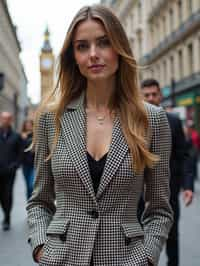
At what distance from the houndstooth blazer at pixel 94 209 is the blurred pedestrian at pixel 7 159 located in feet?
22.7

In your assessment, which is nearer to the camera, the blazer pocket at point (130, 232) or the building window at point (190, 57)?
the blazer pocket at point (130, 232)

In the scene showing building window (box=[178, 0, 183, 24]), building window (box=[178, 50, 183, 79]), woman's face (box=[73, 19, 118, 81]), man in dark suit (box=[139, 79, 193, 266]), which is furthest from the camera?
building window (box=[178, 50, 183, 79])

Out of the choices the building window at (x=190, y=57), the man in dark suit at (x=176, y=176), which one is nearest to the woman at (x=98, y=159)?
the man in dark suit at (x=176, y=176)

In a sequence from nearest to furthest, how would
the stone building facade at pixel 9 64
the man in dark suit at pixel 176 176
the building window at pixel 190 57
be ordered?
the man in dark suit at pixel 176 176, the building window at pixel 190 57, the stone building facade at pixel 9 64

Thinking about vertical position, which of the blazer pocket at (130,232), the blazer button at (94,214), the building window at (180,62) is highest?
the building window at (180,62)

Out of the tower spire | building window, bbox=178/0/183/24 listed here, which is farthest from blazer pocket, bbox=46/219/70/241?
the tower spire

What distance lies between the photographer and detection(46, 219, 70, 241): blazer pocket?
6.29 ft

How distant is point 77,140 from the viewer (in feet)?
6.62

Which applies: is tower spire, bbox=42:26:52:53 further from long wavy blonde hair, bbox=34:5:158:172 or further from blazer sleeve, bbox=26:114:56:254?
blazer sleeve, bbox=26:114:56:254

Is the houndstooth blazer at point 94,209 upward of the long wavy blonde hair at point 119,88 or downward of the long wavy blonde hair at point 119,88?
downward

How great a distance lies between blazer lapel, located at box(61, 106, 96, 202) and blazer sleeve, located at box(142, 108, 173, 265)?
0.95ft

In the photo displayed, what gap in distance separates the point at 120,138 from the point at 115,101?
0.70ft

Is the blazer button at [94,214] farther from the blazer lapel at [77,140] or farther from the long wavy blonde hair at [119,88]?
the long wavy blonde hair at [119,88]

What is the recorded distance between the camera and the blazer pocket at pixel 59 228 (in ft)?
6.29
